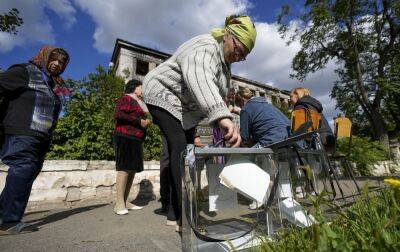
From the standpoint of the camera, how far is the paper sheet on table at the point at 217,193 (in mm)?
1324

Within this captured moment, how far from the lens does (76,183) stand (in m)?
4.16

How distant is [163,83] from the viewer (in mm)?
2002

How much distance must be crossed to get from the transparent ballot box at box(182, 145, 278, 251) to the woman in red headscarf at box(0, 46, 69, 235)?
1733 millimetres

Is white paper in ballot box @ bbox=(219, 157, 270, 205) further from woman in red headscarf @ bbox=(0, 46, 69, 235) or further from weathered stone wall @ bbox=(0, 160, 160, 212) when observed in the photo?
weathered stone wall @ bbox=(0, 160, 160, 212)

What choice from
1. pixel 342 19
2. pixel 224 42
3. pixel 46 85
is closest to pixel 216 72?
pixel 224 42

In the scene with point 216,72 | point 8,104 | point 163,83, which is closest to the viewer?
point 216,72

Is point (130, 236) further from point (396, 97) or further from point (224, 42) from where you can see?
point (396, 97)

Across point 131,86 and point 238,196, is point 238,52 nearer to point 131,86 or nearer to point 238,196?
point 238,196

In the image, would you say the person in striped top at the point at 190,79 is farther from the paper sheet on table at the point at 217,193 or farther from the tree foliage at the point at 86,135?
the tree foliage at the point at 86,135

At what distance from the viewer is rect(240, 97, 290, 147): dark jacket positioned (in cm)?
299

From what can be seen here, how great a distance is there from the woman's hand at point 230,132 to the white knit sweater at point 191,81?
8 cm

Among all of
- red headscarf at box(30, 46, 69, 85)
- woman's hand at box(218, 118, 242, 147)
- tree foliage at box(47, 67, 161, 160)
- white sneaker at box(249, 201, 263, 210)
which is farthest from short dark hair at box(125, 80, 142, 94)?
white sneaker at box(249, 201, 263, 210)

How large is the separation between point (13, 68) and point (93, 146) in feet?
8.25

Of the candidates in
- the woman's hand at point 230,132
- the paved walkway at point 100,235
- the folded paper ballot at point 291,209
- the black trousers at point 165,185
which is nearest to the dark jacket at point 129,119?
the black trousers at point 165,185
